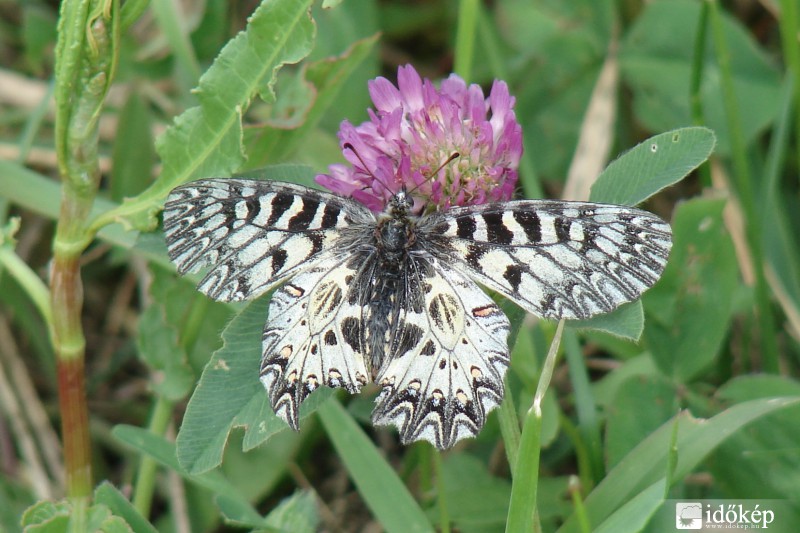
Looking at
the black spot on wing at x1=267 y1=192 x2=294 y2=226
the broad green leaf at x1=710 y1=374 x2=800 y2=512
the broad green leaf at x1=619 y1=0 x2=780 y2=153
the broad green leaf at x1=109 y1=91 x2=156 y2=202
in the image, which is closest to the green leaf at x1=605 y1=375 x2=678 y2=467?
the broad green leaf at x1=710 y1=374 x2=800 y2=512

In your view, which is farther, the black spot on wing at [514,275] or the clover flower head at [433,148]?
the clover flower head at [433,148]

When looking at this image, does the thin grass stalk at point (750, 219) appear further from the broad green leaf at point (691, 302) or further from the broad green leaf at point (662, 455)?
the broad green leaf at point (662, 455)

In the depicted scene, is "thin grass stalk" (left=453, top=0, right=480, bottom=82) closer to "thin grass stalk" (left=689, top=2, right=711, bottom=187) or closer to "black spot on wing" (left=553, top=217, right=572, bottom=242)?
"thin grass stalk" (left=689, top=2, right=711, bottom=187)

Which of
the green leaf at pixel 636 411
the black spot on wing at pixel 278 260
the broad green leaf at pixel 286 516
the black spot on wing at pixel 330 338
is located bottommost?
the broad green leaf at pixel 286 516

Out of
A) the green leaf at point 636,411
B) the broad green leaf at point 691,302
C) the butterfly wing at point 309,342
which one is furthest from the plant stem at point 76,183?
the broad green leaf at point 691,302

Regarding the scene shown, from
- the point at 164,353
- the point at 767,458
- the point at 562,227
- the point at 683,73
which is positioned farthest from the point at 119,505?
the point at 683,73

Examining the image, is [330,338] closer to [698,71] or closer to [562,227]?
[562,227]
